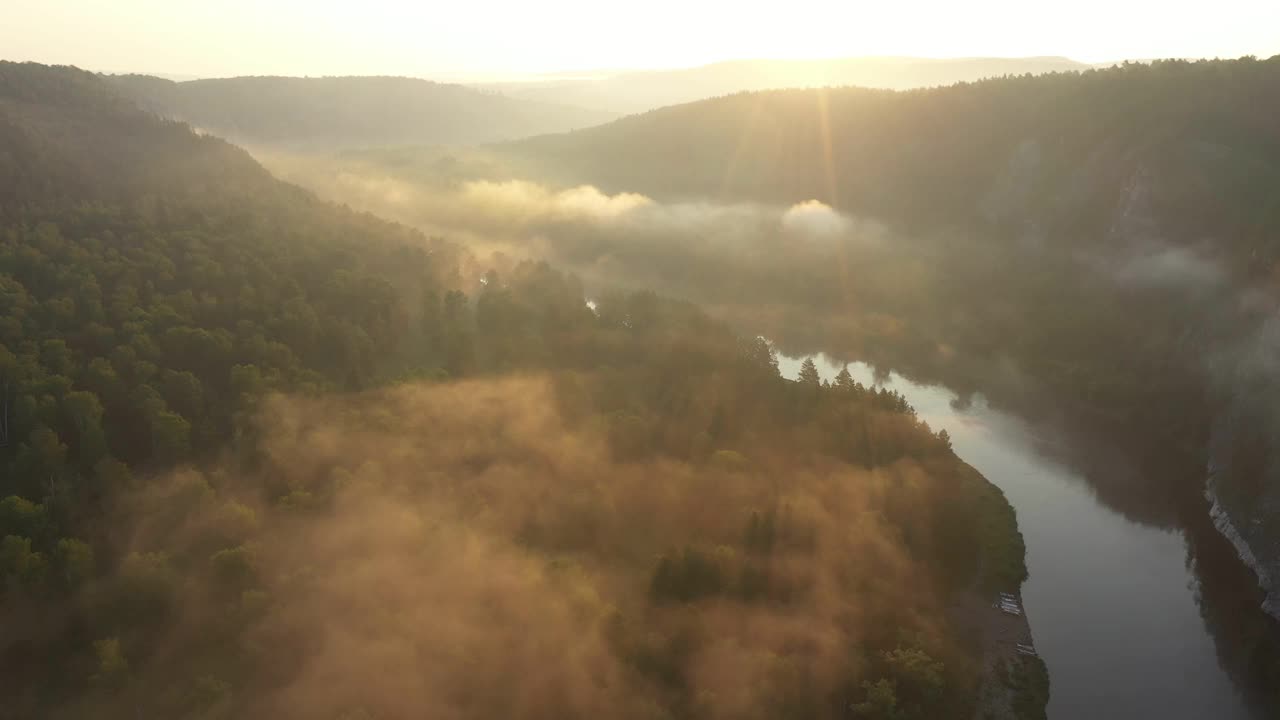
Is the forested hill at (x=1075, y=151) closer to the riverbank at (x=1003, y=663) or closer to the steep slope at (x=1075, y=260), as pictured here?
the steep slope at (x=1075, y=260)

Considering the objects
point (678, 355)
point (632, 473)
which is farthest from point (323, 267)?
point (632, 473)

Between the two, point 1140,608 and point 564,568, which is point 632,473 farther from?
point 1140,608

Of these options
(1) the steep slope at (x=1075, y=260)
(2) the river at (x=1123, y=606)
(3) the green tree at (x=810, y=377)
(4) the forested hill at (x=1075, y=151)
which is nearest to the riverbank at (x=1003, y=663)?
(2) the river at (x=1123, y=606)

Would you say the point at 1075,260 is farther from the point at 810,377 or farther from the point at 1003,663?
the point at 1003,663

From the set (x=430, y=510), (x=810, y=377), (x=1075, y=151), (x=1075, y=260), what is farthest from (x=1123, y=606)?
(x=1075, y=151)

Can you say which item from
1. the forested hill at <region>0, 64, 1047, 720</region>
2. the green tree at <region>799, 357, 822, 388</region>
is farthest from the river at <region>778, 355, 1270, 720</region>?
the green tree at <region>799, 357, 822, 388</region>
